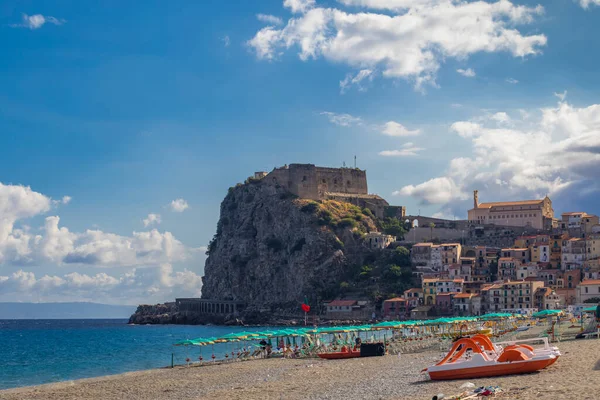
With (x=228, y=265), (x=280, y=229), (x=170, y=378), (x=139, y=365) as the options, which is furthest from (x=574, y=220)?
(x=170, y=378)

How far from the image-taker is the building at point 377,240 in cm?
11926

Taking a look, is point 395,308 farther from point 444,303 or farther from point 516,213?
point 516,213

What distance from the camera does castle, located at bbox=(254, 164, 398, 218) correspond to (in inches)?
5064

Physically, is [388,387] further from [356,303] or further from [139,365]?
[356,303]

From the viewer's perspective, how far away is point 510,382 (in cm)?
2381

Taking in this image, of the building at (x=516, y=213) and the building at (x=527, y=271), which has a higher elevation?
the building at (x=516, y=213)

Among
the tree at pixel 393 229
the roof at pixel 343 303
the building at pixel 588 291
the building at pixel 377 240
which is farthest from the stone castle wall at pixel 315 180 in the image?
the building at pixel 588 291

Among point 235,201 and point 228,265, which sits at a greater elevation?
point 235,201

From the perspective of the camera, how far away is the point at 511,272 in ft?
349

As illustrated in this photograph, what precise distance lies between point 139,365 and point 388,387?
30237 millimetres

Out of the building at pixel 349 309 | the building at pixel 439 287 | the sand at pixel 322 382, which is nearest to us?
the sand at pixel 322 382

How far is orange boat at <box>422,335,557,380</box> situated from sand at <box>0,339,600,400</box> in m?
0.46

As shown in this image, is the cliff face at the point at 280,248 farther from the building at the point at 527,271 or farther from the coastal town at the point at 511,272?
the building at the point at 527,271

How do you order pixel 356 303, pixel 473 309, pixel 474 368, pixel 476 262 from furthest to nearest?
pixel 476 262 < pixel 356 303 < pixel 473 309 < pixel 474 368
